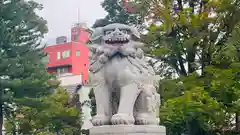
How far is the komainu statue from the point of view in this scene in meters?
6.50

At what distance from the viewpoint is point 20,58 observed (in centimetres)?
1688

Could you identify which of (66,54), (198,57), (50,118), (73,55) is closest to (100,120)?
(198,57)

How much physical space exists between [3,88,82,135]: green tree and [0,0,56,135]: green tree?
0.54 m

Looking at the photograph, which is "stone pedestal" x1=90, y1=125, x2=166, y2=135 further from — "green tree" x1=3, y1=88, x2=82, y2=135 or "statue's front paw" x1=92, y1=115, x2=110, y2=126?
"green tree" x1=3, y1=88, x2=82, y2=135

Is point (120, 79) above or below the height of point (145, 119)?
above

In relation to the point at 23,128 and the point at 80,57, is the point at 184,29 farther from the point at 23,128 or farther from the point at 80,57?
the point at 80,57

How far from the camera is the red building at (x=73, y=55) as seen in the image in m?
40.1

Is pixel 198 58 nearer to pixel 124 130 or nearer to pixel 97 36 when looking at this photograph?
pixel 97 36

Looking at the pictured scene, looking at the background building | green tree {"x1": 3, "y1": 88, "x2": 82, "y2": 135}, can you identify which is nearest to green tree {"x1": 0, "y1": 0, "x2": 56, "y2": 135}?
green tree {"x1": 3, "y1": 88, "x2": 82, "y2": 135}

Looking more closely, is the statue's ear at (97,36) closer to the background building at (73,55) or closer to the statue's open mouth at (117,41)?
the statue's open mouth at (117,41)

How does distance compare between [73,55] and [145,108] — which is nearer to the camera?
[145,108]

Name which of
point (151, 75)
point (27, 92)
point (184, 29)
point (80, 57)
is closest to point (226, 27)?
point (184, 29)

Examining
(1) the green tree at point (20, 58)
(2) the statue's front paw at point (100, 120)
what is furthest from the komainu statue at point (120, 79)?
(1) the green tree at point (20, 58)

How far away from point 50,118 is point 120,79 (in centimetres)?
1264
